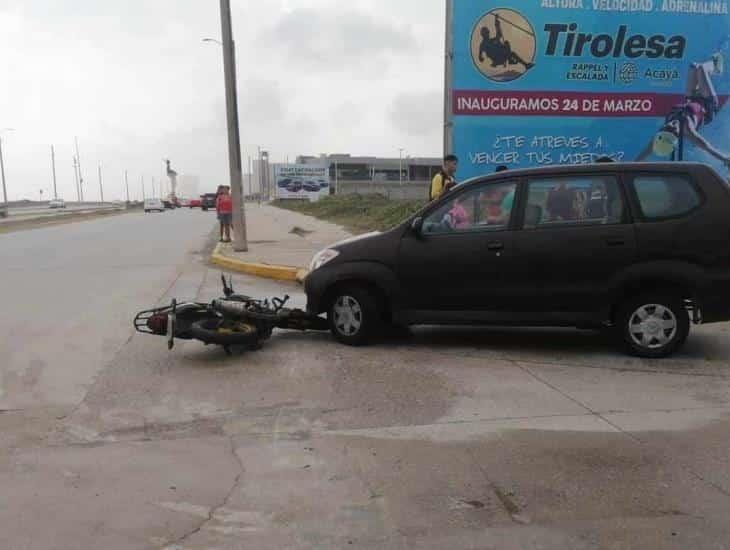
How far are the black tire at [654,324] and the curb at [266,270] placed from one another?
21.0ft

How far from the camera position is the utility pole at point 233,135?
15609 mm

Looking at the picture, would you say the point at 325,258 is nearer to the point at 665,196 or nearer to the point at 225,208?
the point at 665,196

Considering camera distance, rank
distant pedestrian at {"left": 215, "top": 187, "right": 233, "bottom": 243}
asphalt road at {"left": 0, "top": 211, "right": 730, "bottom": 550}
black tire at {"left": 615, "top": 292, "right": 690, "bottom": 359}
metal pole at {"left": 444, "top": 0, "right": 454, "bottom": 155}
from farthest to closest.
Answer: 1. distant pedestrian at {"left": 215, "top": 187, "right": 233, "bottom": 243}
2. metal pole at {"left": 444, "top": 0, "right": 454, "bottom": 155}
3. black tire at {"left": 615, "top": 292, "right": 690, "bottom": 359}
4. asphalt road at {"left": 0, "top": 211, "right": 730, "bottom": 550}

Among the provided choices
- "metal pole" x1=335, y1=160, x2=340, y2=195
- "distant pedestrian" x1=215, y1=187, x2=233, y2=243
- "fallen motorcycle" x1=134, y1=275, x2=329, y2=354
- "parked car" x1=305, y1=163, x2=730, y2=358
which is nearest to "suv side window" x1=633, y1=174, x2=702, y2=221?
"parked car" x1=305, y1=163, x2=730, y2=358

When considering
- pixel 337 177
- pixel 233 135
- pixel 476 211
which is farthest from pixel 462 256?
pixel 337 177

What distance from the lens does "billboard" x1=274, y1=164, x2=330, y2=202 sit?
7631 cm

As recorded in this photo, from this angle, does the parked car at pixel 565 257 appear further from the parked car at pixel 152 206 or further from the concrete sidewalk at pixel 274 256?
the parked car at pixel 152 206

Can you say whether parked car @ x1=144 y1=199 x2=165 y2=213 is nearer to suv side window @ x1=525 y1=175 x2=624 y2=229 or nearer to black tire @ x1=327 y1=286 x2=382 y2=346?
black tire @ x1=327 y1=286 x2=382 y2=346

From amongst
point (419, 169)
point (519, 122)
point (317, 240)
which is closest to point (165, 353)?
point (519, 122)

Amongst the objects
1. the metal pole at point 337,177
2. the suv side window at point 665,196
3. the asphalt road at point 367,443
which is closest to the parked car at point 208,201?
the metal pole at point 337,177

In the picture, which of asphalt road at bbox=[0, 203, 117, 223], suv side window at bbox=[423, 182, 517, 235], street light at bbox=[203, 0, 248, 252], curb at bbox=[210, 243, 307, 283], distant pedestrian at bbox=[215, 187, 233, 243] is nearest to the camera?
suv side window at bbox=[423, 182, 517, 235]

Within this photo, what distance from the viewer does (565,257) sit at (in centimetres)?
618

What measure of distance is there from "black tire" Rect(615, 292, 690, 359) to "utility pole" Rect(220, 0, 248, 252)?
1117 cm

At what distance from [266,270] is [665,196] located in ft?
26.6
